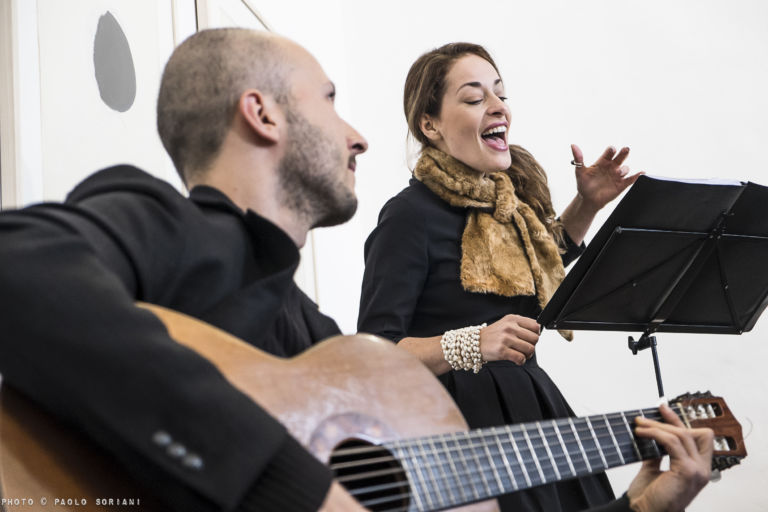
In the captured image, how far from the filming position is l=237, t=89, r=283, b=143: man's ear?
1.21m

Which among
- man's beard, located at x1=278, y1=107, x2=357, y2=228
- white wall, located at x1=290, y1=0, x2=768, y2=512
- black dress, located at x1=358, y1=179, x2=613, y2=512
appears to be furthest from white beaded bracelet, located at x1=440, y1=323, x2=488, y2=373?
white wall, located at x1=290, y1=0, x2=768, y2=512

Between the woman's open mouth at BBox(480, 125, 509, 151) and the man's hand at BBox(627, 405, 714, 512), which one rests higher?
the woman's open mouth at BBox(480, 125, 509, 151)

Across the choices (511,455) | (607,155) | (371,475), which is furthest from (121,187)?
(607,155)

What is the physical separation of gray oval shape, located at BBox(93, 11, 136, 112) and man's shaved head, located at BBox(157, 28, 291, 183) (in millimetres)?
822

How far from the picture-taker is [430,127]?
2170mm

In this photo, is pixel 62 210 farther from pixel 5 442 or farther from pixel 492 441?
pixel 492 441

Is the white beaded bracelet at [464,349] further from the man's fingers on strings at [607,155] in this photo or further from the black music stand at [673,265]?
the man's fingers on strings at [607,155]

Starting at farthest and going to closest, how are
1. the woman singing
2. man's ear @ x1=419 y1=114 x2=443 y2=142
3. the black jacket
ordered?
1. man's ear @ x1=419 y1=114 x2=443 y2=142
2. the woman singing
3. the black jacket

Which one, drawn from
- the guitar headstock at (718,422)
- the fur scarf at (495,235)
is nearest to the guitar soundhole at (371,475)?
the guitar headstock at (718,422)

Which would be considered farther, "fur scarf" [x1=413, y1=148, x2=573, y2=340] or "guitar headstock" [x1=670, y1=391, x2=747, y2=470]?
"fur scarf" [x1=413, y1=148, x2=573, y2=340]

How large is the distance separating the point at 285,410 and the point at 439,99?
1.44 metres

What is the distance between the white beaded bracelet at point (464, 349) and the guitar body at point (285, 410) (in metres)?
0.63

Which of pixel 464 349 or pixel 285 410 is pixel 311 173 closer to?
pixel 285 410

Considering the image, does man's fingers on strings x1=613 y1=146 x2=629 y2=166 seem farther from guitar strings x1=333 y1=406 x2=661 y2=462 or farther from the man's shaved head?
the man's shaved head
